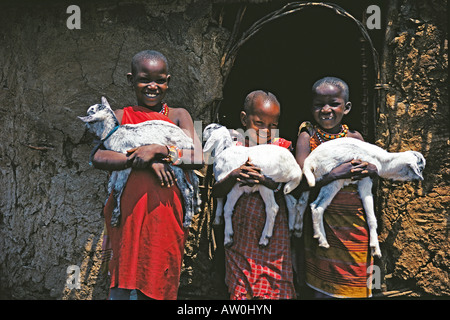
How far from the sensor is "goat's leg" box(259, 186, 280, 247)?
2750 mm

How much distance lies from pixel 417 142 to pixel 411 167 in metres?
0.55

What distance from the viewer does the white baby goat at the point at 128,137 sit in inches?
105

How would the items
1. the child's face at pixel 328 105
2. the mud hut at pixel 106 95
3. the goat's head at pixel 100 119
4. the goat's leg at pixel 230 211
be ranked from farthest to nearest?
1. the mud hut at pixel 106 95
2. the child's face at pixel 328 105
3. the goat's leg at pixel 230 211
4. the goat's head at pixel 100 119

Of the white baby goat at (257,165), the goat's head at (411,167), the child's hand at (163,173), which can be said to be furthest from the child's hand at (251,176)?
the goat's head at (411,167)

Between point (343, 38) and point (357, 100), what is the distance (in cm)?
54

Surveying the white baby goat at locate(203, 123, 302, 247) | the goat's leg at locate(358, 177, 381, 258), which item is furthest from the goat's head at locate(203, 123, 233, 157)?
the goat's leg at locate(358, 177, 381, 258)

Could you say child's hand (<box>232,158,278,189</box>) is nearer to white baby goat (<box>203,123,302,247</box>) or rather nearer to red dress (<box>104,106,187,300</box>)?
white baby goat (<box>203,123,302,247</box>)

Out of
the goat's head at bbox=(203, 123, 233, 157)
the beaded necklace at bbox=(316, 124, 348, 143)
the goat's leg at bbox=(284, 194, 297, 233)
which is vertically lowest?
the goat's leg at bbox=(284, 194, 297, 233)

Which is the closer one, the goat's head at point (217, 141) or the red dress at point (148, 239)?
the red dress at point (148, 239)

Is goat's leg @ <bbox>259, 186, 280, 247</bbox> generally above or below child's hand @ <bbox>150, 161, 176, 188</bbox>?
below

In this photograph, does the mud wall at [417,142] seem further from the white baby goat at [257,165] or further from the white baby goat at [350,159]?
the white baby goat at [257,165]

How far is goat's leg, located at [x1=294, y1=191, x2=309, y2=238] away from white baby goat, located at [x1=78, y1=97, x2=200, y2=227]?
66cm

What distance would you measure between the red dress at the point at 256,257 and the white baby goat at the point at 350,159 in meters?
0.23

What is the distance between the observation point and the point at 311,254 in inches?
114
